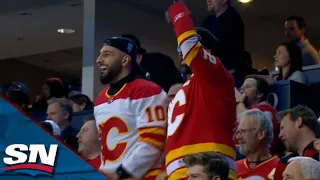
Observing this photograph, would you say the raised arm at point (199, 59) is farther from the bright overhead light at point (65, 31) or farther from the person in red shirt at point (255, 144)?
the bright overhead light at point (65, 31)

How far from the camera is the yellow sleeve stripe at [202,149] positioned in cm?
359

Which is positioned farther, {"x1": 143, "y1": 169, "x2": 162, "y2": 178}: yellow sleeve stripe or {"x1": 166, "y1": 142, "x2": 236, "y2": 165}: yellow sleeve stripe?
{"x1": 143, "y1": 169, "x2": 162, "y2": 178}: yellow sleeve stripe

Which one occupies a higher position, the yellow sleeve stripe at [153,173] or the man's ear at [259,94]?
the man's ear at [259,94]

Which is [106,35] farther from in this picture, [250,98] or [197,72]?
[197,72]

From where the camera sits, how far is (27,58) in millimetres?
12961

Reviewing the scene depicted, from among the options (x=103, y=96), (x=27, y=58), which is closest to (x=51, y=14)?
(x=27, y=58)

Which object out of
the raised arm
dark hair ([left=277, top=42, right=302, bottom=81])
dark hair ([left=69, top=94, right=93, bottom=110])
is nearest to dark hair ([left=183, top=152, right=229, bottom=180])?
the raised arm

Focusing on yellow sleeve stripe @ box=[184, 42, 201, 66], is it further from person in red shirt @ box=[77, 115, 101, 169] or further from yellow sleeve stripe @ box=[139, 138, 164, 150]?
person in red shirt @ box=[77, 115, 101, 169]

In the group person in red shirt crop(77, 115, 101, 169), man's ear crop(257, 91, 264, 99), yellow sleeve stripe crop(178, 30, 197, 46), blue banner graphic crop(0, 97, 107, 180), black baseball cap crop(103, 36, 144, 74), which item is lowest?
blue banner graphic crop(0, 97, 107, 180)

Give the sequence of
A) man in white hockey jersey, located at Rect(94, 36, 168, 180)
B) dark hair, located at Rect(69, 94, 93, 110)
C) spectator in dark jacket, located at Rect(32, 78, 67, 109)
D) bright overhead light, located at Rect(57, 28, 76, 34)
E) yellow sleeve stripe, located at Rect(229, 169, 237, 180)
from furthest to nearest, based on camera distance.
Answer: bright overhead light, located at Rect(57, 28, 76, 34)
spectator in dark jacket, located at Rect(32, 78, 67, 109)
dark hair, located at Rect(69, 94, 93, 110)
man in white hockey jersey, located at Rect(94, 36, 168, 180)
yellow sleeve stripe, located at Rect(229, 169, 237, 180)

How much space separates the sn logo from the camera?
2.36 meters

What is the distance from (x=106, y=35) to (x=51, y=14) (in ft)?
3.24

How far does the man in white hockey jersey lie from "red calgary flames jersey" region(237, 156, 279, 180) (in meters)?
0.55

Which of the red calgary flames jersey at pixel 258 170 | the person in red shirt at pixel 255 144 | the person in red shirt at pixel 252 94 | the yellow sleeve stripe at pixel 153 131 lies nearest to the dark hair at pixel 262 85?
the person in red shirt at pixel 252 94
